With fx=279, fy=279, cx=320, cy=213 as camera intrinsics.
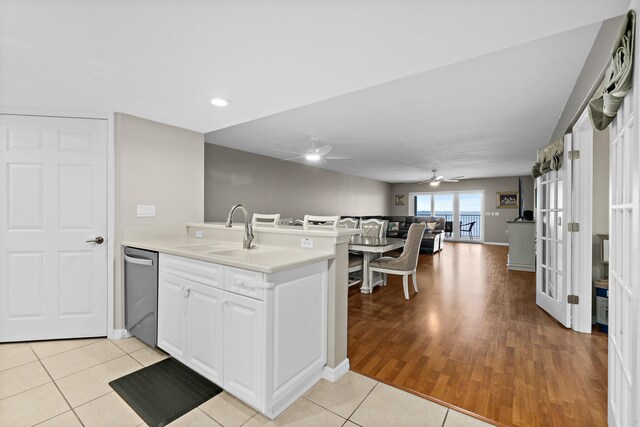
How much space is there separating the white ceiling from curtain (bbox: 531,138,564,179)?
45 centimetres

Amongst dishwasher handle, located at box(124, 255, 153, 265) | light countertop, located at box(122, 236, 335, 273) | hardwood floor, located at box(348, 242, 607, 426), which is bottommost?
hardwood floor, located at box(348, 242, 607, 426)

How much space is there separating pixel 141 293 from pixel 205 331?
0.98m

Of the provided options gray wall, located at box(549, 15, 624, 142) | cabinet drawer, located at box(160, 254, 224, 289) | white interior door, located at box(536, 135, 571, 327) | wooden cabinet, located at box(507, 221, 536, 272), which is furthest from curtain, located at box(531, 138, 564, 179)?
cabinet drawer, located at box(160, 254, 224, 289)

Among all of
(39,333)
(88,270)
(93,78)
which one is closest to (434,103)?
(93,78)

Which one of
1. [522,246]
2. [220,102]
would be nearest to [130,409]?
[220,102]

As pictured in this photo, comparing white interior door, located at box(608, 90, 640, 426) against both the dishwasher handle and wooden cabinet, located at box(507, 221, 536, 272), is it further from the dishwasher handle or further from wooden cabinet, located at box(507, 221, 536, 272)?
wooden cabinet, located at box(507, 221, 536, 272)

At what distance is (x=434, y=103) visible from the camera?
2949mm

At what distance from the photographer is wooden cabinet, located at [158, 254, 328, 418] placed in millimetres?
1540

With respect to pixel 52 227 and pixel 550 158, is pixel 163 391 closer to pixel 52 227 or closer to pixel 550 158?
pixel 52 227

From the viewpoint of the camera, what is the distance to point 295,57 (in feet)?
5.72

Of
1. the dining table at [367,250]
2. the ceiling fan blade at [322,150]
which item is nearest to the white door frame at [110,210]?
the ceiling fan blade at [322,150]

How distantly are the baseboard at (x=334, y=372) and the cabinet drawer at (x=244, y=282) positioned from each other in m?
0.86

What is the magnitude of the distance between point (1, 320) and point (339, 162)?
5.86m

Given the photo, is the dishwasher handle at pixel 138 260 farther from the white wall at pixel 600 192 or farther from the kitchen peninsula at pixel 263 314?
the white wall at pixel 600 192
